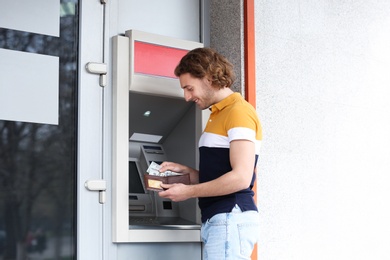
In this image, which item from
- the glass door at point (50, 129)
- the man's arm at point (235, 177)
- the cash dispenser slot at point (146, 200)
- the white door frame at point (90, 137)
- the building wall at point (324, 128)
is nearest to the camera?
the man's arm at point (235, 177)

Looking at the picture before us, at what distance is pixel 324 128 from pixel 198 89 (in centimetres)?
124

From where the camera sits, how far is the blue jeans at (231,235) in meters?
3.16

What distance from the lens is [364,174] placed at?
182 inches

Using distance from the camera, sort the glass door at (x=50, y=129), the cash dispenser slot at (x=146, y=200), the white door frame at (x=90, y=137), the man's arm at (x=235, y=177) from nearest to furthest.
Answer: the man's arm at (x=235, y=177) < the glass door at (x=50, y=129) < the white door frame at (x=90, y=137) < the cash dispenser slot at (x=146, y=200)

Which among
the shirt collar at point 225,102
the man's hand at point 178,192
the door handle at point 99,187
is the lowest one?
the man's hand at point 178,192

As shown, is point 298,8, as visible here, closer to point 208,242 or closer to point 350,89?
point 350,89

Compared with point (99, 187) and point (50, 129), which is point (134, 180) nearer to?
point (99, 187)

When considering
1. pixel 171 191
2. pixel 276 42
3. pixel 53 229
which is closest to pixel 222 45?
pixel 276 42

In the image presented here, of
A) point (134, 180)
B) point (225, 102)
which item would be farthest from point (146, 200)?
point (225, 102)

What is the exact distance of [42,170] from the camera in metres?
3.37

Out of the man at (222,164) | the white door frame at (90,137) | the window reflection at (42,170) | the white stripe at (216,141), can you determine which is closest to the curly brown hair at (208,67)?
the man at (222,164)

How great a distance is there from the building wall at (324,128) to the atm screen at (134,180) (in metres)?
0.61

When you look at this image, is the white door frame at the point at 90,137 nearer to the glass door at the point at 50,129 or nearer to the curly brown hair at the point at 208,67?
the glass door at the point at 50,129

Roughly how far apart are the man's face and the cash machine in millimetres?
318
